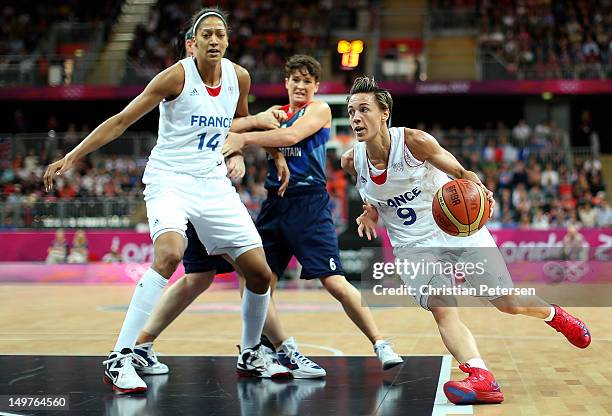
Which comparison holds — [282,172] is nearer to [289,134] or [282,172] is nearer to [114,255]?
[289,134]

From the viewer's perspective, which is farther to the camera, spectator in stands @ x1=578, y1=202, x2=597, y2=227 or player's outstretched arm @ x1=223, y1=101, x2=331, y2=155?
spectator in stands @ x1=578, y1=202, x2=597, y2=227

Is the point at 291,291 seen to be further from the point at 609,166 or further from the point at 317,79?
the point at 609,166

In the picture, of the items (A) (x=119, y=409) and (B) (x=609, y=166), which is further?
(B) (x=609, y=166)

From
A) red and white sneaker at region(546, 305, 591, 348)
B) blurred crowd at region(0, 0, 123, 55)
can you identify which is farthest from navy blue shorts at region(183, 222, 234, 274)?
blurred crowd at region(0, 0, 123, 55)

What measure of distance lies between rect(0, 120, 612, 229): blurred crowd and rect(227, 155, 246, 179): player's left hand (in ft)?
43.5

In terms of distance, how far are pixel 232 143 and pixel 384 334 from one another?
3866 mm

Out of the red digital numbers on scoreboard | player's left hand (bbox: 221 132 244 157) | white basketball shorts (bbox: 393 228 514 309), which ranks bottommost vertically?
white basketball shorts (bbox: 393 228 514 309)

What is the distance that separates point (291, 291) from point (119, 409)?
38.5 ft

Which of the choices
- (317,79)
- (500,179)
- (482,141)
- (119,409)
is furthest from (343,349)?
(482,141)

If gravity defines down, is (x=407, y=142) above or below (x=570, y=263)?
above

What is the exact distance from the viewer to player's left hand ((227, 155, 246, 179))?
654 centimetres

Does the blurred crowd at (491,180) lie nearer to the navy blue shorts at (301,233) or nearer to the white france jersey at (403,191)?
the navy blue shorts at (301,233)

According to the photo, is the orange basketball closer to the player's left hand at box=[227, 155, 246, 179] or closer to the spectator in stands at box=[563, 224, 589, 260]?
the player's left hand at box=[227, 155, 246, 179]

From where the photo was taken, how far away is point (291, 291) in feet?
55.6
